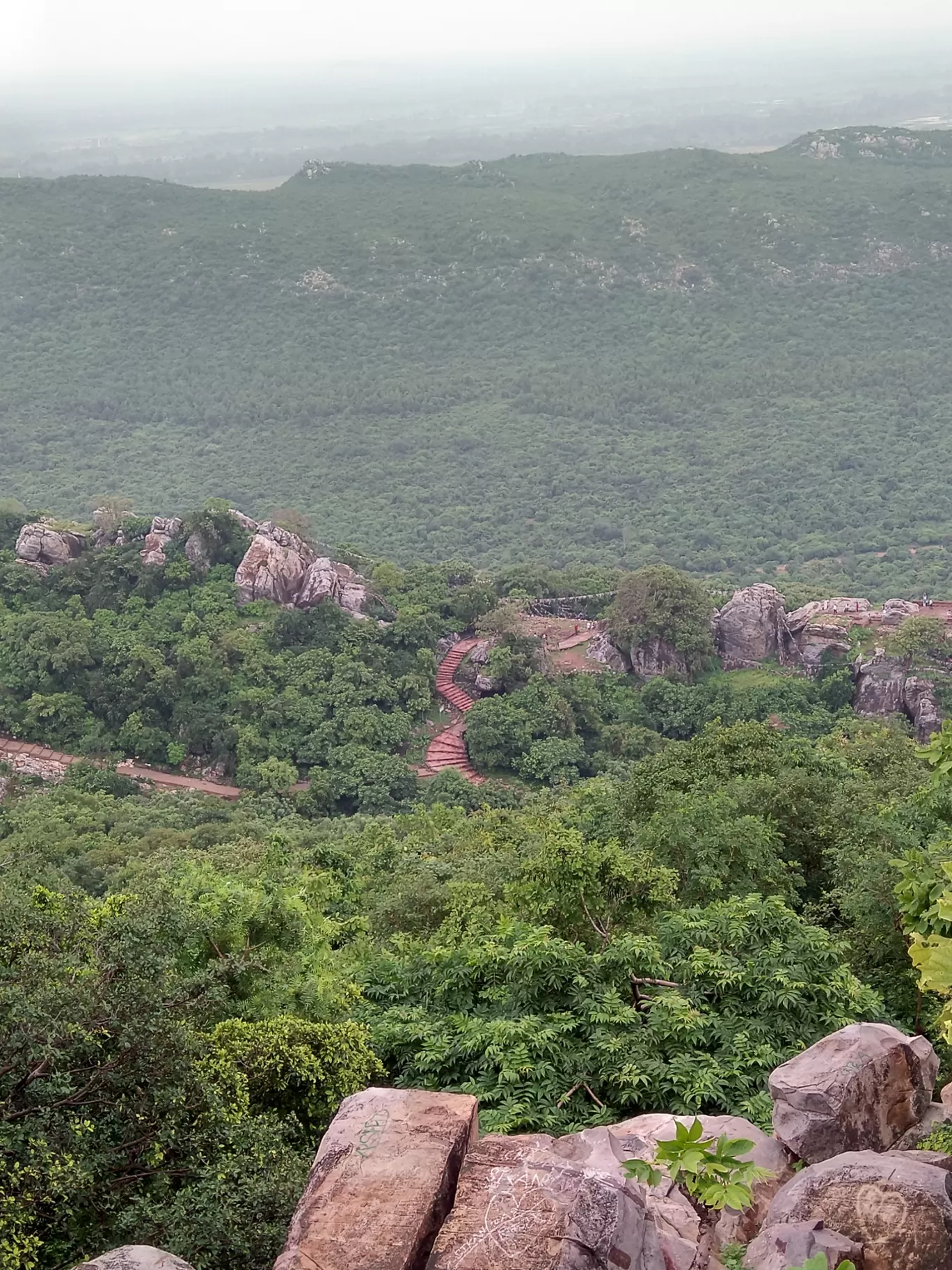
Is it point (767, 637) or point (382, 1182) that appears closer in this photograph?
point (382, 1182)

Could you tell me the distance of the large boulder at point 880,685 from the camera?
40.1 metres

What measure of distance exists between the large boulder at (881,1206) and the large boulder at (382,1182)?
238cm

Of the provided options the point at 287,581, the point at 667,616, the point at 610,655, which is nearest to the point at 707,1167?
the point at 667,616

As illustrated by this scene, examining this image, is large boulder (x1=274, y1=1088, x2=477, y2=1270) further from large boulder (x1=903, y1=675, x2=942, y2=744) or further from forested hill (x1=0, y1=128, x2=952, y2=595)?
forested hill (x1=0, y1=128, x2=952, y2=595)

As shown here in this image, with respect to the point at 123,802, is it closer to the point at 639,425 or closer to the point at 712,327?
the point at 639,425

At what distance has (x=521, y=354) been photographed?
10062 cm

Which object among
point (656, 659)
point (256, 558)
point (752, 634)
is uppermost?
point (256, 558)

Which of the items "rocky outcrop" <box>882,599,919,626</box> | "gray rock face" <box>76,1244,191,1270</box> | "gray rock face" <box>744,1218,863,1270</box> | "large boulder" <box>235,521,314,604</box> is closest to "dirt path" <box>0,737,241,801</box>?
"large boulder" <box>235,521,314,604</box>

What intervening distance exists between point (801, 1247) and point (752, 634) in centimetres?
3700

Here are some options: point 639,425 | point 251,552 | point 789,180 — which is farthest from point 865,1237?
point 789,180

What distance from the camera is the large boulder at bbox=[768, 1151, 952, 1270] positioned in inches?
316

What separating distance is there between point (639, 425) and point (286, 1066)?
8321 centimetres

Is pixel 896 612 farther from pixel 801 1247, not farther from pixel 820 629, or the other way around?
pixel 801 1247

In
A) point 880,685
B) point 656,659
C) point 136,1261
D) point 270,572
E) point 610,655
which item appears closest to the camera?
point 136,1261
